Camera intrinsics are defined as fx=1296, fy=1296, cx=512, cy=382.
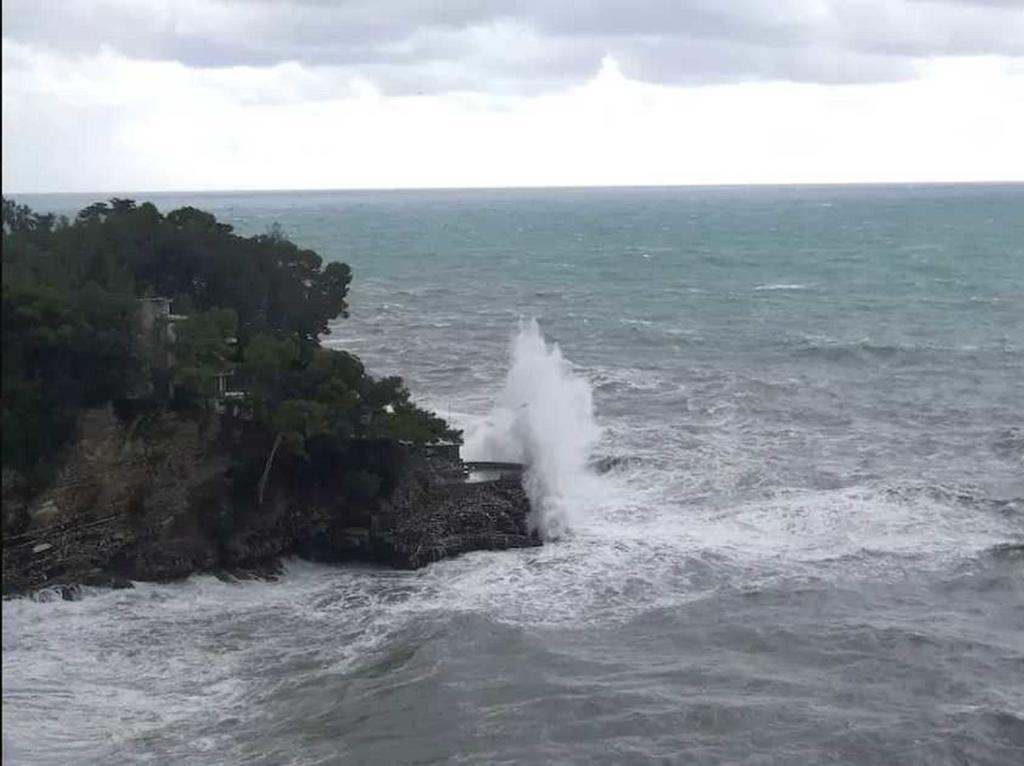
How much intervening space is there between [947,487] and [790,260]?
78.5 m

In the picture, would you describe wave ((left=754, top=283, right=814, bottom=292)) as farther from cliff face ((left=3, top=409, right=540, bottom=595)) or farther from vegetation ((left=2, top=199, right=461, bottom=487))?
cliff face ((left=3, top=409, right=540, bottom=595))

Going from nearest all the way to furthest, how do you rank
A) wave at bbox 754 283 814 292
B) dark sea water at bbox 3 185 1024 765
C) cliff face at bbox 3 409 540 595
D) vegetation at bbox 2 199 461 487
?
dark sea water at bbox 3 185 1024 765
vegetation at bbox 2 199 461 487
cliff face at bbox 3 409 540 595
wave at bbox 754 283 814 292

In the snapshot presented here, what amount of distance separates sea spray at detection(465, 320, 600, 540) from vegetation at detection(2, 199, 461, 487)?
3.36m

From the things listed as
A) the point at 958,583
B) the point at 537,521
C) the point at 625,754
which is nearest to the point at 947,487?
the point at 958,583

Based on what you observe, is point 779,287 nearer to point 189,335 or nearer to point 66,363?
point 189,335

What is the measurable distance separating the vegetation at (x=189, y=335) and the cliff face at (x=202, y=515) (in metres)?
0.71

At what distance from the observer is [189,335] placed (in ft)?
97.8

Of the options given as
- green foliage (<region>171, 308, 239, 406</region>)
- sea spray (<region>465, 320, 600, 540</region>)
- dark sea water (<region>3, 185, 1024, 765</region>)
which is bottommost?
dark sea water (<region>3, 185, 1024, 765</region>)

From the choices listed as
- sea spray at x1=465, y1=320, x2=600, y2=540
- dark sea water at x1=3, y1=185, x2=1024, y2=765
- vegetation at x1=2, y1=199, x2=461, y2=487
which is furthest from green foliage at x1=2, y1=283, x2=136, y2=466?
sea spray at x1=465, y1=320, x2=600, y2=540

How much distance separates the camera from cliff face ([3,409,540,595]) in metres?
26.3

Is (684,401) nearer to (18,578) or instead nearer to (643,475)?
(643,475)

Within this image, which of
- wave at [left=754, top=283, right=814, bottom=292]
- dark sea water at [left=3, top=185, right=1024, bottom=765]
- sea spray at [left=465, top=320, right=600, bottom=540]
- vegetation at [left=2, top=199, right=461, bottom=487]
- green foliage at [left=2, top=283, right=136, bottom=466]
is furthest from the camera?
wave at [left=754, top=283, right=814, bottom=292]

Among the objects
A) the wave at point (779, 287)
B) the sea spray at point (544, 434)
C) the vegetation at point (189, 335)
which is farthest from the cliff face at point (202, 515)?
the wave at point (779, 287)

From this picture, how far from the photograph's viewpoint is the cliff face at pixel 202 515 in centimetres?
2627
